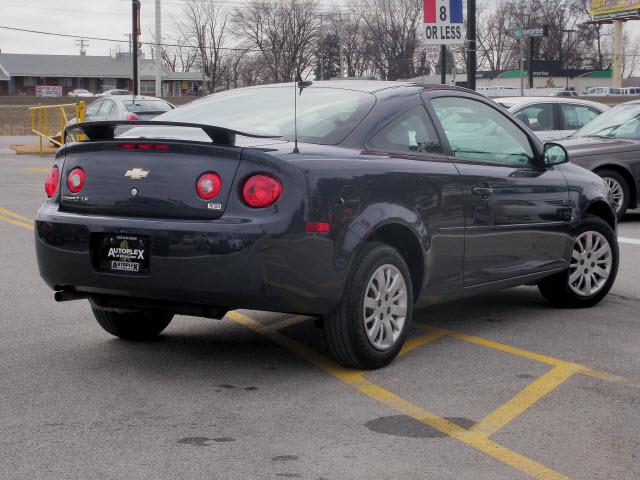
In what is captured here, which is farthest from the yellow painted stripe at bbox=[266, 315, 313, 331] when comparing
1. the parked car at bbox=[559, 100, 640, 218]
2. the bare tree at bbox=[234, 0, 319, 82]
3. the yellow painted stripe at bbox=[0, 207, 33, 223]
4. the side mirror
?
the bare tree at bbox=[234, 0, 319, 82]

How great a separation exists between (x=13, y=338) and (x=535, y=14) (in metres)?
117

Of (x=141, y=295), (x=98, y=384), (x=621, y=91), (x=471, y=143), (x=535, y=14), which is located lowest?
(x=98, y=384)

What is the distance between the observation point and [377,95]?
6.32 meters

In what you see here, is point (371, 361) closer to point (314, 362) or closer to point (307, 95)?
point (314, 362)

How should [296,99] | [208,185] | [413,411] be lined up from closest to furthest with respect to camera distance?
[413,411] → [208,185] → [296,99]

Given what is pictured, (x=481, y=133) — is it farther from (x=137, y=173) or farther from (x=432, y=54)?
(x=432, y=54)

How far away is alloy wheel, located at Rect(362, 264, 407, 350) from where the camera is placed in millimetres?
5773

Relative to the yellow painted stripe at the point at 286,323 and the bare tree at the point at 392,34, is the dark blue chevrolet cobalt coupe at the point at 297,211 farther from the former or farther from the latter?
the bare tree at the point at 392,34

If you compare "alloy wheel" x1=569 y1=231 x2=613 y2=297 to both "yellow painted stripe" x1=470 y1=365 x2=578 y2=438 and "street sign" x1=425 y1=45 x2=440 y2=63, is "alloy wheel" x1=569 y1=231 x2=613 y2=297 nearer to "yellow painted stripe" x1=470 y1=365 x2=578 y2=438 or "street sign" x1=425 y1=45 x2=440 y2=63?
"yellow painted stripe" x1=470 y1=365 x2=578 y2=438

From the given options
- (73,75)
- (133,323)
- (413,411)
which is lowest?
(413,411)

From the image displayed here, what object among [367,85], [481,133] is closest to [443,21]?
[481,133]

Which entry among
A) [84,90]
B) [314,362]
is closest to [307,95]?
[314,362]

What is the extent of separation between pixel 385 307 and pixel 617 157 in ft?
28.1

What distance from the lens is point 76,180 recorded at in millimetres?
5828
